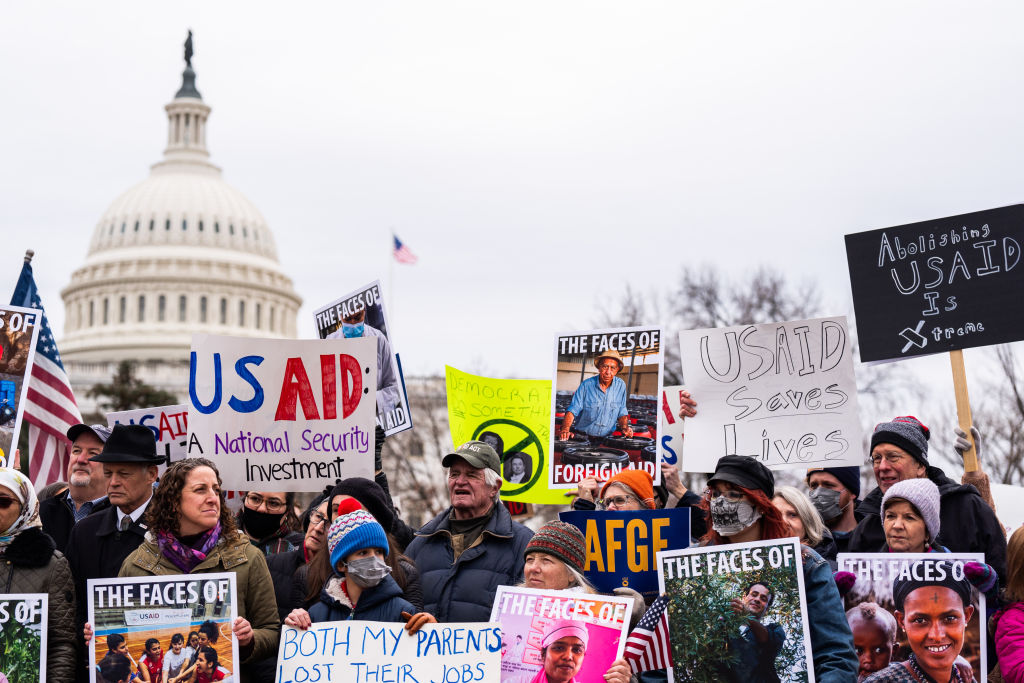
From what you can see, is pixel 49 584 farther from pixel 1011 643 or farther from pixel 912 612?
pixel 1011 643

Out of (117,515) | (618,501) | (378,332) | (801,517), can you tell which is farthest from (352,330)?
(801,517)

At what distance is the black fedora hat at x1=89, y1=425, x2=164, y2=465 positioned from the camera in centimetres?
746

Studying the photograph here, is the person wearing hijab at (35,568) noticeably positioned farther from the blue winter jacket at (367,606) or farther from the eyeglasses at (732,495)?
the eyeglasses at (732,495)

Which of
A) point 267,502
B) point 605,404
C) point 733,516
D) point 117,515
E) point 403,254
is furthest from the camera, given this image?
point 403,254

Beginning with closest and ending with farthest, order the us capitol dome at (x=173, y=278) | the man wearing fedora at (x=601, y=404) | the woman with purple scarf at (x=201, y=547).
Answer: the woman with purple scarf at (x=201, y=547)
the man wearing fedora at (x=601, y=404)
the us capitol dome at (x=173, y=278)

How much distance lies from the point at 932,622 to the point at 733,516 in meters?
0.89

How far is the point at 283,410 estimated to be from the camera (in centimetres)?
884

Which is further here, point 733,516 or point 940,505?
point 940,505

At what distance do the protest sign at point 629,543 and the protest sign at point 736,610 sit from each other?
834mm

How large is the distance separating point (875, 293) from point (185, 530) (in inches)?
157

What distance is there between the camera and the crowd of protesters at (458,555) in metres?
6.23

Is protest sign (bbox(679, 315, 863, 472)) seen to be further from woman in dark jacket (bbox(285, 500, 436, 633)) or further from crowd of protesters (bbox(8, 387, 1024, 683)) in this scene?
woman in dark jacket (bbox(285, 500, 436, 633))

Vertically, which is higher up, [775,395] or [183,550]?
[775,395]

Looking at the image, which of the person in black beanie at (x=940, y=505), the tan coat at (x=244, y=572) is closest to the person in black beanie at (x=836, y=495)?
the person in black beanie at (x=940, y=505)
